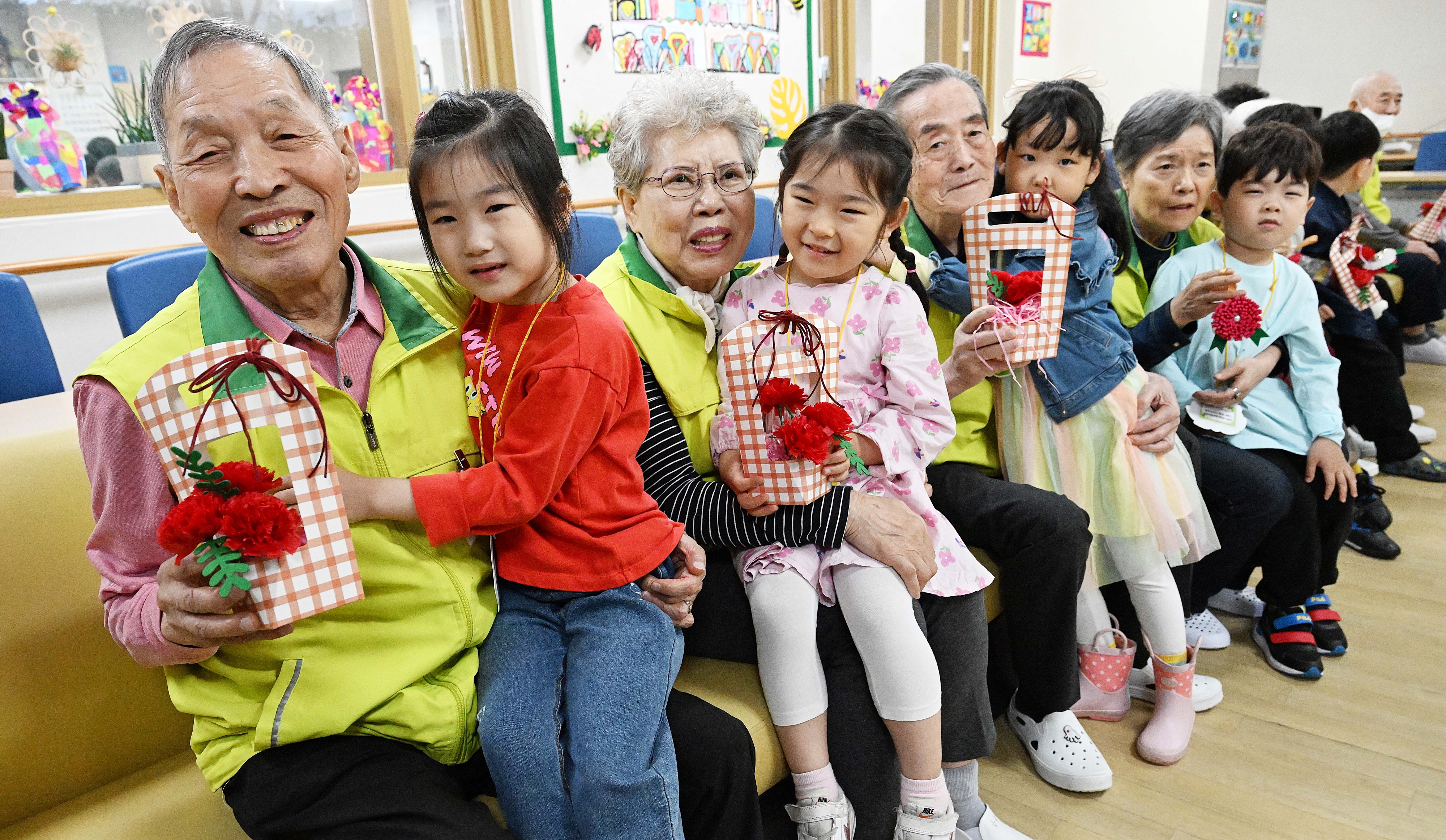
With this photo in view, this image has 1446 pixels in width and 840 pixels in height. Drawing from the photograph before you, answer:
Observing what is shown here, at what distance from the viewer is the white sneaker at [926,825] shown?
57.4 inches

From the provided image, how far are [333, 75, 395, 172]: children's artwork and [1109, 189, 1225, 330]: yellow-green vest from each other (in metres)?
3.09

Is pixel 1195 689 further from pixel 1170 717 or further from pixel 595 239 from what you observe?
pixel 595 239

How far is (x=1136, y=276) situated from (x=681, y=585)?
1.72 m

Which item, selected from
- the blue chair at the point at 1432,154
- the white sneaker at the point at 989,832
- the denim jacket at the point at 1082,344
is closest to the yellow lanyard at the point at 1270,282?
the denim jacket at the point at 1082,344

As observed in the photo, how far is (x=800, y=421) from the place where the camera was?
4.43ft

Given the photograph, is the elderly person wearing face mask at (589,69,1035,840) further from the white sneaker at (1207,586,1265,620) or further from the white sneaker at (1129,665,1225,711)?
the white sneaker at (1207,586,1265,620)

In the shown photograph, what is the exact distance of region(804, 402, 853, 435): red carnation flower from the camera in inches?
Result: 53.4

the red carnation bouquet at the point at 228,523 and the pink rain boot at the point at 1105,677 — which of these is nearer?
the red carnation bouquet at the point at 228,523

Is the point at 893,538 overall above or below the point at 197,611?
below

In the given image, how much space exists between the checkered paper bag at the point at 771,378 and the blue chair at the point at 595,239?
119 centimetres

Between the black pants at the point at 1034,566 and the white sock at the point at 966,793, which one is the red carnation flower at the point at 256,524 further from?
the black pants at the point at 1034,566

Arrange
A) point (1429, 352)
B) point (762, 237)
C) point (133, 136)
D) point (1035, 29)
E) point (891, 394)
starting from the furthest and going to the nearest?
point (1035, 29) → point (1429, 352) → point (133, 136) → point (762, 237) → point (891, 394)

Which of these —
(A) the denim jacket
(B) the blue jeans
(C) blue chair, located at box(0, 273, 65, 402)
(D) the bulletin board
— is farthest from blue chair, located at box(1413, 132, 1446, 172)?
(C) blue chair, located at box(0, 273, 65, 402)

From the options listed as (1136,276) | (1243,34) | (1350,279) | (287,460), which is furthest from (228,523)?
(1243,34)
